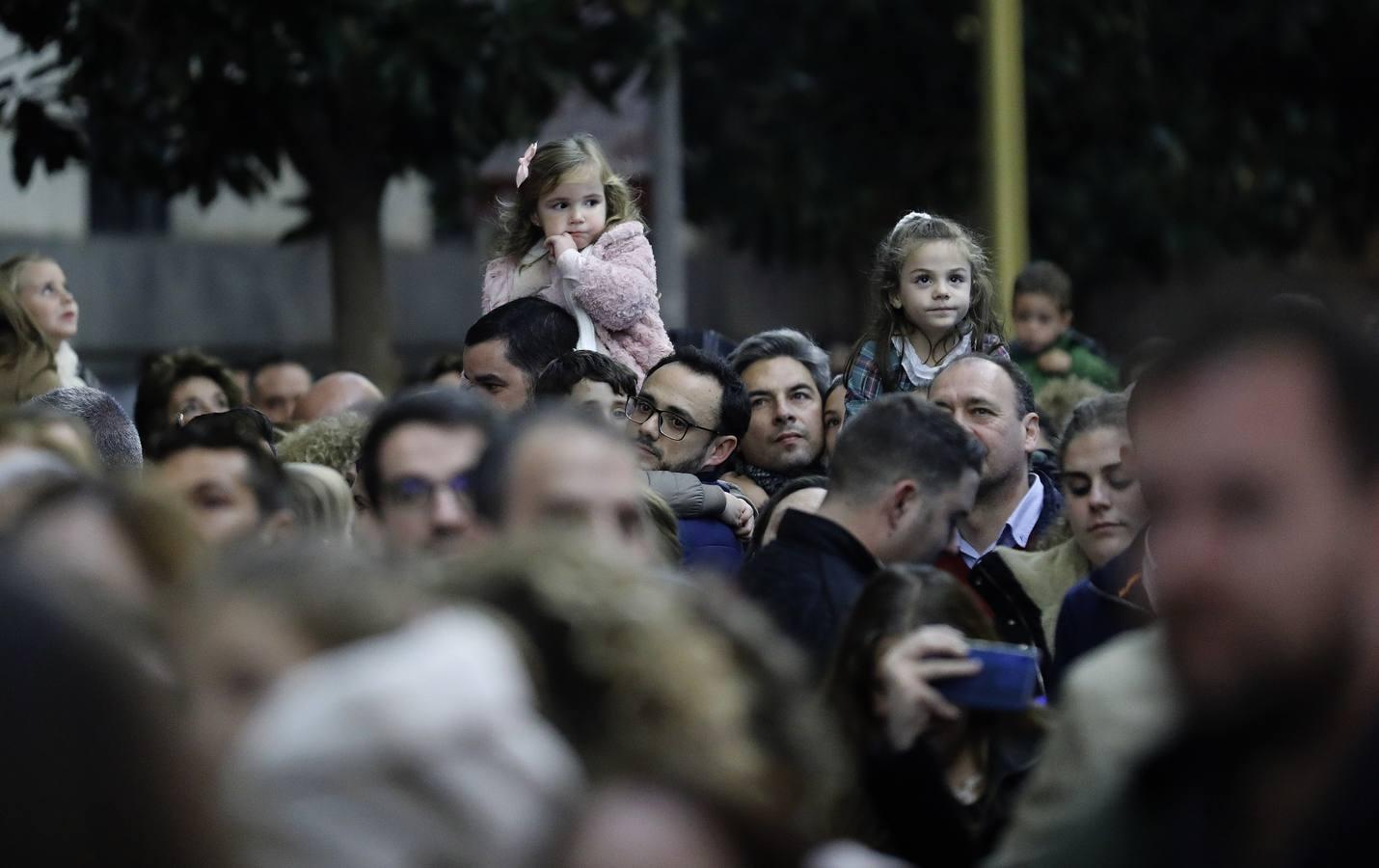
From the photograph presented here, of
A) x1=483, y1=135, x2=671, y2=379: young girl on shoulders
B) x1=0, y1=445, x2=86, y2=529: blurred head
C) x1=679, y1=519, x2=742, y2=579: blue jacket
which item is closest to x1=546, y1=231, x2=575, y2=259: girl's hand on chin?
x1=483, y1=135, x2=671, y2=379: young girl on shoulders

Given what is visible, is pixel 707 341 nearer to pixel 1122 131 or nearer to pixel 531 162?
pixel 531 162

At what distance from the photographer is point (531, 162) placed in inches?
264

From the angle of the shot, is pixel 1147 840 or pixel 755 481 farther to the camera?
pixel 755 481

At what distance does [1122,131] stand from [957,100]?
1267 millimetres

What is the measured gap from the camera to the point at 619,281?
21.0ft

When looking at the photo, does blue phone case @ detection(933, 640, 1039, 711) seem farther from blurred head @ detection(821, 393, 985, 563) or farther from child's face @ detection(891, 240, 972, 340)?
child's face @ detection(891, 240, 972, 340)

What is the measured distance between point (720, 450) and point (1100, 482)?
1.16 meters

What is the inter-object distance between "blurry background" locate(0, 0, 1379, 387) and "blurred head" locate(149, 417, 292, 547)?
6115mm

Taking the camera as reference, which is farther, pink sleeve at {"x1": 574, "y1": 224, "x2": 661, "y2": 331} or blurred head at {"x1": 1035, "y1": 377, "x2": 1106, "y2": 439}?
blurred head at {"x1": 1035, "y1": 377, "x2": 1106, "y2": 439}

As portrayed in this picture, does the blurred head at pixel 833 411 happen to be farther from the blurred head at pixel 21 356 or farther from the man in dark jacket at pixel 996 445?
the blurred head at pixel 21 356

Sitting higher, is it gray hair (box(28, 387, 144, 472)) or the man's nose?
the man's nose

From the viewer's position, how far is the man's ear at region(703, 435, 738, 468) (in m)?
5.98

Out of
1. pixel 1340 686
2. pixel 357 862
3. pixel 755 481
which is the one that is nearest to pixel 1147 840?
pixel 1340 686

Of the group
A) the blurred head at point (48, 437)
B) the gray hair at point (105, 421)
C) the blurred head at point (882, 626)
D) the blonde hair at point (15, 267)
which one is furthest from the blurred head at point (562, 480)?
the blonde hair at point (15, 267)
